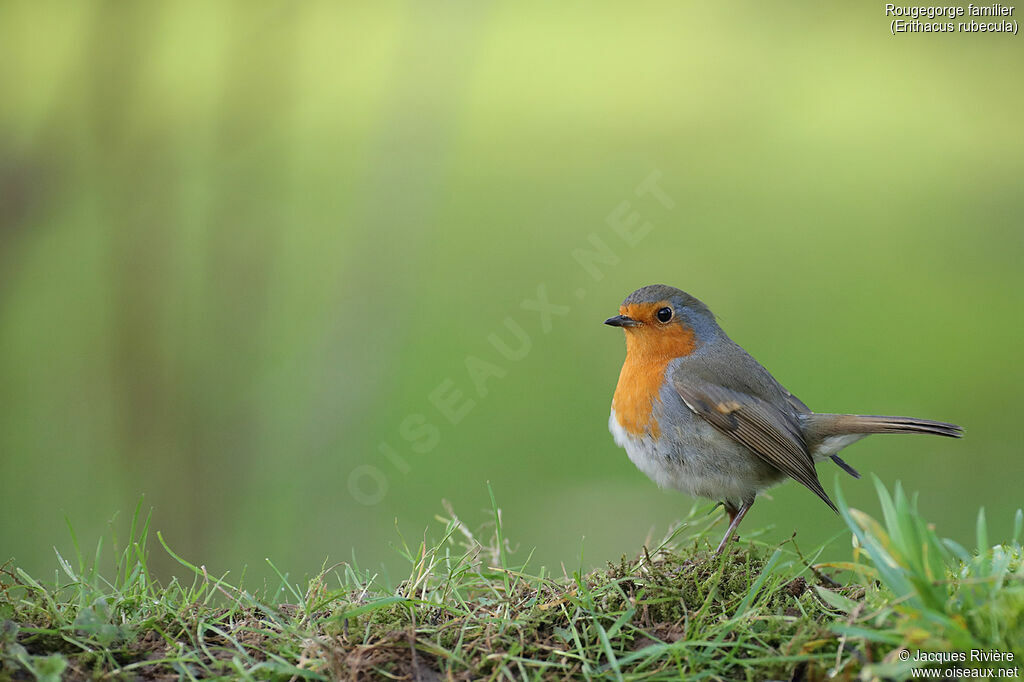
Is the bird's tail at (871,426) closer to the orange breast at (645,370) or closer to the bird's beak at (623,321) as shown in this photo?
the orange breast at (645,370)

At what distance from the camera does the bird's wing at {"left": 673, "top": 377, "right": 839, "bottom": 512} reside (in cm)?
389

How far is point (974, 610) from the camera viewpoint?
2035 mm

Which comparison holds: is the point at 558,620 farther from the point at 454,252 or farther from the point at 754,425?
the point at 454,252

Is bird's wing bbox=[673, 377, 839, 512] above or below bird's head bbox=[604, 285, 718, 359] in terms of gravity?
below

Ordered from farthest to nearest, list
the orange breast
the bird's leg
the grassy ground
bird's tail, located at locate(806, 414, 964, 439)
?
the orange breast, bird's tail, located at locate(806, 414, 964, 439), the bird's leg, the grassy ground

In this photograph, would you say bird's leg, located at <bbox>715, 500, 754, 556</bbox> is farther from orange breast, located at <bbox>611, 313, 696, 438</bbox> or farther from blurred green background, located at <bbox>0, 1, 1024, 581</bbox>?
blurred green background, located at <bbox>0, 1, 1024, 581</bbox>

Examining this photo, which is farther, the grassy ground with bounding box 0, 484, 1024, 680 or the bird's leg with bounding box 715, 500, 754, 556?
the bird's leg with bounding box 715, 500, 754, 556

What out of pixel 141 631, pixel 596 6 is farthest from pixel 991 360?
pixel 141 631

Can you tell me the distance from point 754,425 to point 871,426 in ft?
1.74

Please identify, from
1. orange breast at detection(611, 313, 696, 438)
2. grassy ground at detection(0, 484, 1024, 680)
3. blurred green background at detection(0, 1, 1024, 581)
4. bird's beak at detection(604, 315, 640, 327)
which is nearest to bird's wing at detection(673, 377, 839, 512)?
orange breast at detection(611, 313, 696, 438)

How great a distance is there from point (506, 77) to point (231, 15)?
5.84 m

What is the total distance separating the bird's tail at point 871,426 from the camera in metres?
3.62

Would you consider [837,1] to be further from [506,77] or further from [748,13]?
[506,77]

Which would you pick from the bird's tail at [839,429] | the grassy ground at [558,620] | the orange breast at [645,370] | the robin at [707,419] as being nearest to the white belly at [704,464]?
the robin at [707,419]
